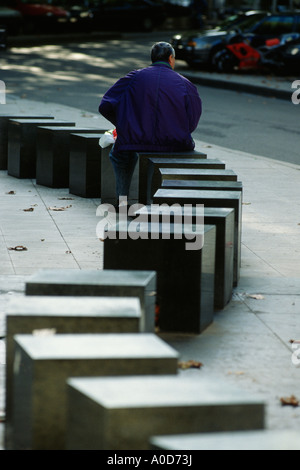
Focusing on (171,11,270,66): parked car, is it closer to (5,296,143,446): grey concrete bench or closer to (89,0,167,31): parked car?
(89,0,167,31): parked car

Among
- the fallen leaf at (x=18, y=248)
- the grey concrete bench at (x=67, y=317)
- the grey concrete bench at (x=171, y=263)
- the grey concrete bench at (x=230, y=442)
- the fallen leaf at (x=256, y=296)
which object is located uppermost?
the grey concrete bench at (x=230, y=442)

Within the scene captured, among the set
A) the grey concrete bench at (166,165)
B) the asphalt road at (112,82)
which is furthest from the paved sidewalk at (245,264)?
the asphalt road at (112,82)

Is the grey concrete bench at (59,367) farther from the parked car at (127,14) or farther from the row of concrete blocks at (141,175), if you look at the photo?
the parked car at (127,14)

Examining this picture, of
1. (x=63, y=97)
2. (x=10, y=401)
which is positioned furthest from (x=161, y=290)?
(x=63, y=97)

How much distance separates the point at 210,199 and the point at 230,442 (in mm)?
3923

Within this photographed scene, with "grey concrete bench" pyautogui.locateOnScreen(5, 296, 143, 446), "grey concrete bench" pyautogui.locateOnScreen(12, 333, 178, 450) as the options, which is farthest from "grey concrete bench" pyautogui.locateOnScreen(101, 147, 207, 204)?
"grey concrete bench" pyautogui.locateOnScreen(12, 333, 178, 450)

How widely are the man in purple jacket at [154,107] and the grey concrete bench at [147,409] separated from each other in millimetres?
5360

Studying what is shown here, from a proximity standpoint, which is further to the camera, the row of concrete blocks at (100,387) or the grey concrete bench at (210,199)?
the grey concrete bench at (210,199)

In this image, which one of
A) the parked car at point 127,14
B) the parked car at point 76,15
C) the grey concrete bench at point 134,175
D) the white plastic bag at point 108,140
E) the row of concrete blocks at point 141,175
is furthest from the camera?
the parked car at point 127,14

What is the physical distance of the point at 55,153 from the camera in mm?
11500

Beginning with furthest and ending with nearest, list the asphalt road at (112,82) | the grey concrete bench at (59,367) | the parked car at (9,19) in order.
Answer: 1. the parked car at (9,19)
2. the asphalt road at (112,82)
3. the grey concrete bench at (59,367)

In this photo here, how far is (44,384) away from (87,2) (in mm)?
38739

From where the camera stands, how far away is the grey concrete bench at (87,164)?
426 inches

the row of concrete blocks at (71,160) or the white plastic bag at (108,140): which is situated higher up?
the white plastic bag at (108,140)
